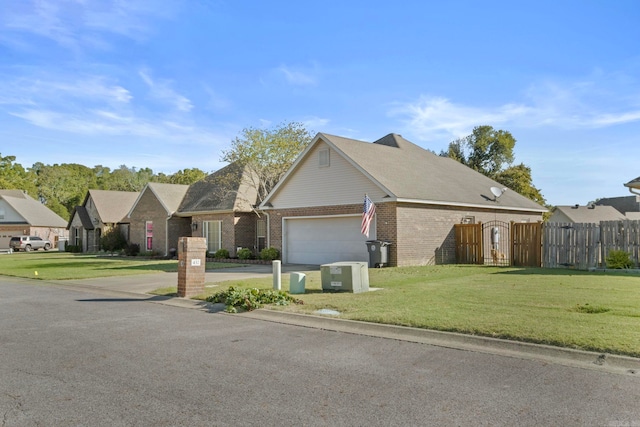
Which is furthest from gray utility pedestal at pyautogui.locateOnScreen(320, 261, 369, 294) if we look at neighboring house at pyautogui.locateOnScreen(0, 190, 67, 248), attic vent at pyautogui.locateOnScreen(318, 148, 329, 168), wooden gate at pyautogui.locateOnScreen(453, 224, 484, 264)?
neighboring house at pyautogui.locateOnScreen(0, 190, 67, 248)

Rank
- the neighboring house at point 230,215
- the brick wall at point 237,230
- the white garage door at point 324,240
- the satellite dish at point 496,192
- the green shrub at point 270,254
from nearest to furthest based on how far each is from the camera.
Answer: the white garage door at point 324,240 → the green shrub at point 270,254 → the satellite dish at point 496,192 → the brick wall at point 237,230 → the neighboring house at point 230,215

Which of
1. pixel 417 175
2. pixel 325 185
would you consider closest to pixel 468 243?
pixel 417 175

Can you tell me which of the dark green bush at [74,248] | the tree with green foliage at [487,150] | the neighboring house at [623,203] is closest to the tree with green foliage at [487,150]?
the tree with green foliage at [487,150]

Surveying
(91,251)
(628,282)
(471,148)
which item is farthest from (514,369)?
(471,148)

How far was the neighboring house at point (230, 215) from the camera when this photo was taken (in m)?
29.2

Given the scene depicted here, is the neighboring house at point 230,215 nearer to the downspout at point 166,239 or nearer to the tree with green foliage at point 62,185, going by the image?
the downspout at point 166,239

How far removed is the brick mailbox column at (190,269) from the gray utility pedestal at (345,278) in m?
3.22

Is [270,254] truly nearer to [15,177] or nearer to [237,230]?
[237,230]

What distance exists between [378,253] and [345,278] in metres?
7.28

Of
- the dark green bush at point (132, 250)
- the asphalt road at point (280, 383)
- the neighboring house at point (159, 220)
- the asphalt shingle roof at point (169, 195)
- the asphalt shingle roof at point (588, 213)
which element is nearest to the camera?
the asphalt road at point (280, 383)

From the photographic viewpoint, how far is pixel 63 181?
9212 cm

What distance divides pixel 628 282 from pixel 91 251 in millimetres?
41878

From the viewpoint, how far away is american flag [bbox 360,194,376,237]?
60.5 feet

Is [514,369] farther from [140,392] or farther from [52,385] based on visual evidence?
[52,385]
